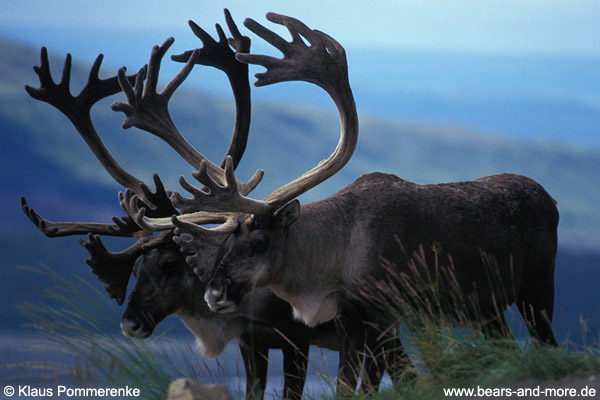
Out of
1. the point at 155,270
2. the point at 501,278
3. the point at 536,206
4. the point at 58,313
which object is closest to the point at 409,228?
the point at 501,278

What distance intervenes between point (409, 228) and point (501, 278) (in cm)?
122

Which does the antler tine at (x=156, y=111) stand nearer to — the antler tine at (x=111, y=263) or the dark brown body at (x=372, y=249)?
the antler tine at (x=111, y=263)

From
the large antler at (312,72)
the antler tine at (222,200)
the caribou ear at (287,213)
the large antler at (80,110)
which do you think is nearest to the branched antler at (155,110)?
the large antler at (80,110)

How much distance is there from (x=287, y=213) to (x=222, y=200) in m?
0.57

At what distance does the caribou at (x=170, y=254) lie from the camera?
777 cm

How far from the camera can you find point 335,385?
647cm

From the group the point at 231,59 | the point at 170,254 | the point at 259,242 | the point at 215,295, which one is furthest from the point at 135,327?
the point at 231,59

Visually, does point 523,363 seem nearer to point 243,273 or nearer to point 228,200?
point 243,273

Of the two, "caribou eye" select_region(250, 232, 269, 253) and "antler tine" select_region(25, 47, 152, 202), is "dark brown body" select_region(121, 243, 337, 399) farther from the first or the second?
"antler tine" select_region(25, 47, 152, 202)

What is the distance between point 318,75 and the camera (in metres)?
7.61

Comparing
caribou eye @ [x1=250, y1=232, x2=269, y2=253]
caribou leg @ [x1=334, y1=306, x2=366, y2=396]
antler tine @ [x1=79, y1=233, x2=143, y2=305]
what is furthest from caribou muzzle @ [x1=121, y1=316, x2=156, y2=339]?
caribou leg @ [x1=334, y1=306, x2=366, y2=396]

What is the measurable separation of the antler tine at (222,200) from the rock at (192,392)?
6.67 ft

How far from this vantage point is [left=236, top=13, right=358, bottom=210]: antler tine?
7.54m

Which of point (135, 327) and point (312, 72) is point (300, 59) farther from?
point (135, 327)
